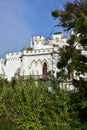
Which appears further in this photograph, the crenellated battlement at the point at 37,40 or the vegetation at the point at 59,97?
the crenellated battlement at the point at 37,40

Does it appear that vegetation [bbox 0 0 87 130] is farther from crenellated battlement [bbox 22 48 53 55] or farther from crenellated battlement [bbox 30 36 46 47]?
crenellated battlement [bbox 30 36 46 47]

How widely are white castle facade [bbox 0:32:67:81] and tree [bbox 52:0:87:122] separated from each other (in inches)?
1480

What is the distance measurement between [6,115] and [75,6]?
5.35m

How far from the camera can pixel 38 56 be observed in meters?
58.6

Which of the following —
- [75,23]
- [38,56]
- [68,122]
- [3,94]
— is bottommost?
[68,122]

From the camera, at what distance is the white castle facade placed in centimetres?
5769

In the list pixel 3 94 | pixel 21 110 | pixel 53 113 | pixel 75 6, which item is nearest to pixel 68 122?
pixel 53 113

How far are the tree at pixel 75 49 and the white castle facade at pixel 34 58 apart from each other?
123 ft

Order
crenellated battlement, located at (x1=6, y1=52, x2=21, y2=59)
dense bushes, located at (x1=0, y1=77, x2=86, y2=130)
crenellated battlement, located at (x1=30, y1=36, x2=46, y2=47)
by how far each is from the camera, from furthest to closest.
Result: crenellated battlement, located at (x1=6, y1=52, x2=21, y2=59), crenellated battlement, located at (x1=30, y1=36, x2=46, y2=47), dense bushes, located at (x1=0, y1=77, x2=86, y2=130)

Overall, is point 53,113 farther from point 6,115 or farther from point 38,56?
point 38,56

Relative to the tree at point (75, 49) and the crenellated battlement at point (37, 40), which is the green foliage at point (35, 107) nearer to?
the tree at point (75, 49)

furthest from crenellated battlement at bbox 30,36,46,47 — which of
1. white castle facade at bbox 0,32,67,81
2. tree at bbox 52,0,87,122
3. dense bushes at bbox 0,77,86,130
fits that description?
dense bushes at bbox 0,77,86,130

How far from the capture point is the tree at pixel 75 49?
55.8ft

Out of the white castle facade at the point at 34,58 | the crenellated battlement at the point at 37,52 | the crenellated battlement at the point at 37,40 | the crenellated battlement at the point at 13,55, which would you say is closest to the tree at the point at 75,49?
the white castle facade at the point at 34,58
